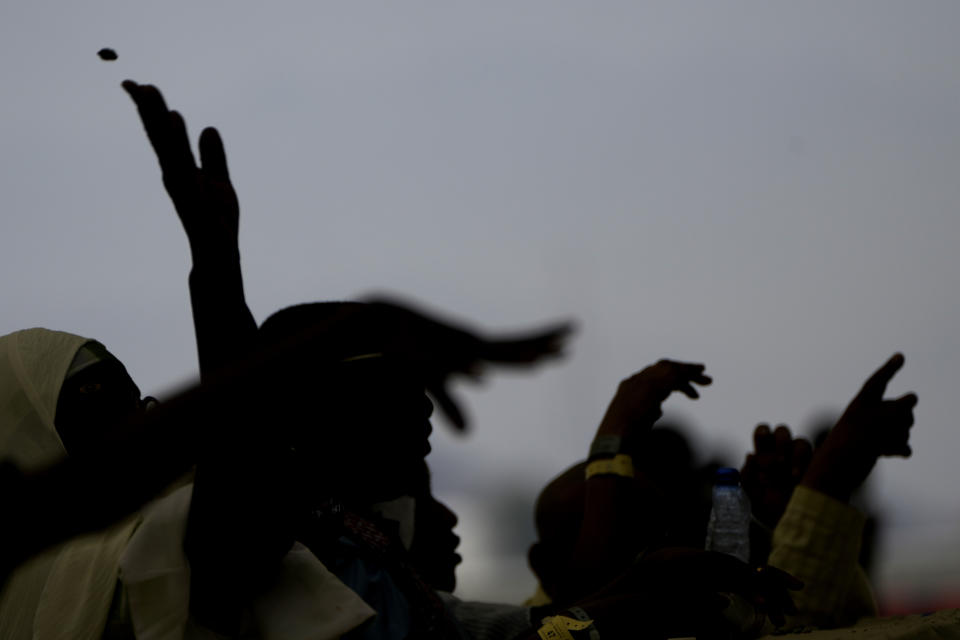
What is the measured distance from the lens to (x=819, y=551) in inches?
128

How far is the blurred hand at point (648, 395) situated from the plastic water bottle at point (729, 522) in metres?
0.33

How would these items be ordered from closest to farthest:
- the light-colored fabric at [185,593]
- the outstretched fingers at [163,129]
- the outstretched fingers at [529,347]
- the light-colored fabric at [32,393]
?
the outstretched fingers at [529,347] < the outstretched fingers at [163,129] < the light-colored fabric at [185,593] < the light-colored fabric at [32,393]

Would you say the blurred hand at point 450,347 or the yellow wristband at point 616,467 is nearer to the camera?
the blurred hand at point 450,347

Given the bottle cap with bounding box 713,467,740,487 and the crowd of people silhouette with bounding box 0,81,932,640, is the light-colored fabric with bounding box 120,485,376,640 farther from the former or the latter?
the bottle cap with bounding box 713,467,740,487

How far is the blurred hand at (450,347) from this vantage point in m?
1.30

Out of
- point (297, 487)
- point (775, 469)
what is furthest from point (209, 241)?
point (775, 469)

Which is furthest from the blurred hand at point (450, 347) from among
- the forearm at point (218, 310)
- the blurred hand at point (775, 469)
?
the blurred hand at point (775, 469)

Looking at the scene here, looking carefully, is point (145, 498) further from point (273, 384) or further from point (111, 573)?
point (111, 573)

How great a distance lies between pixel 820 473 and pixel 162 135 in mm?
2445

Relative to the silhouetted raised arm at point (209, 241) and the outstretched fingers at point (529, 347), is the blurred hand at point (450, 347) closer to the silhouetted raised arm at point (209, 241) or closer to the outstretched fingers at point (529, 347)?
the outstretched fingers at point (529, 347)

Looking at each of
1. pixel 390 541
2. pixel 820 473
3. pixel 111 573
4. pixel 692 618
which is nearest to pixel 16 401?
pixel 111 573

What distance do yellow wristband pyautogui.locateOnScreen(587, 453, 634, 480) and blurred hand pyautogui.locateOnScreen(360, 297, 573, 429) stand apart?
6.76ft

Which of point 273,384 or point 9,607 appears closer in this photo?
point 273,384

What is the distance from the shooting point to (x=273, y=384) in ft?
4.43
